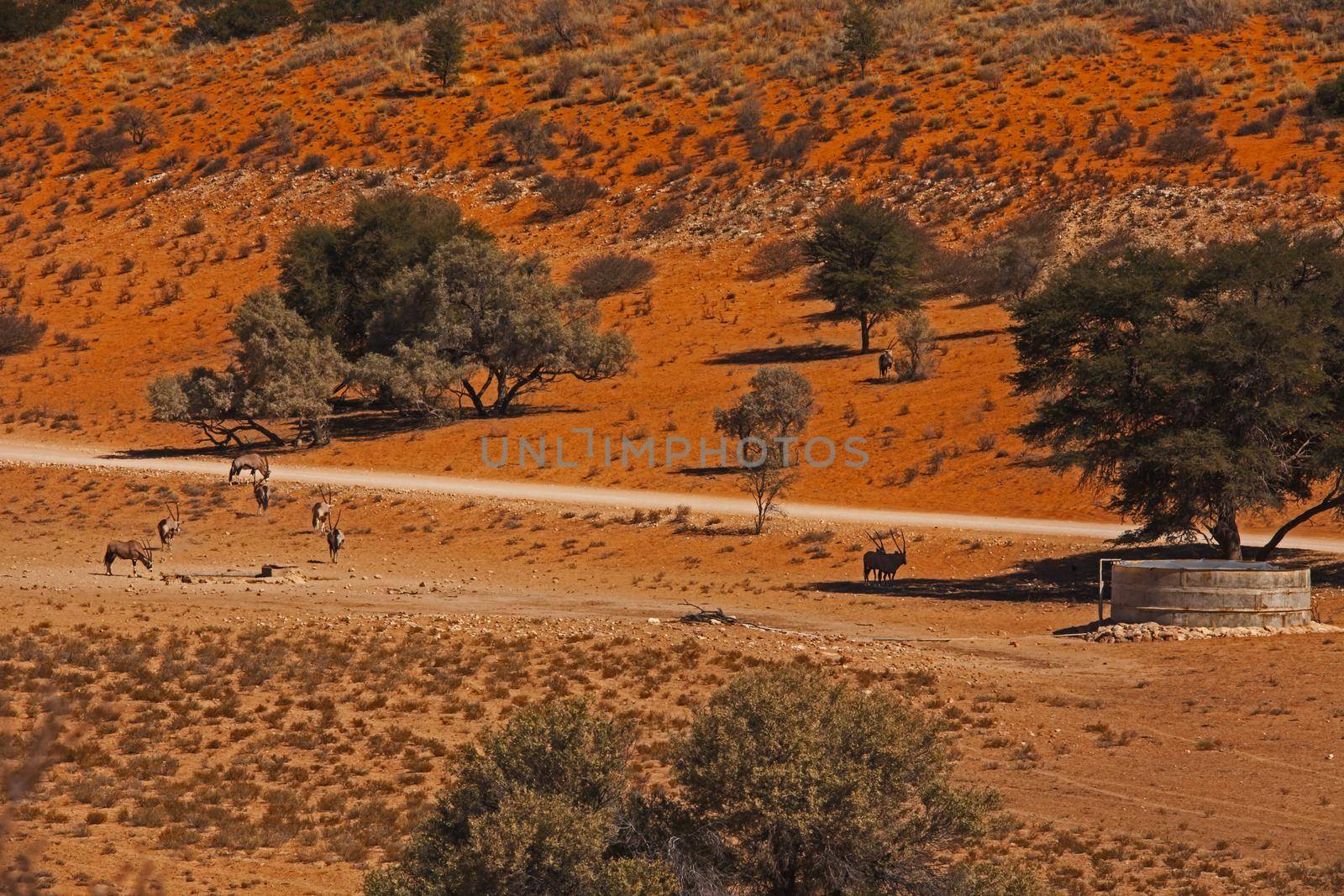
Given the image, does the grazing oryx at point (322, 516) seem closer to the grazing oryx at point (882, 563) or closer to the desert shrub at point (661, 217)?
the grazing oryx at point (882, 563)

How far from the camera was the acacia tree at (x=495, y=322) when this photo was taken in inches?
1799

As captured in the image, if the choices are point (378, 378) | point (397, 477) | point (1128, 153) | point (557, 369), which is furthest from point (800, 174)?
point (397, 477)

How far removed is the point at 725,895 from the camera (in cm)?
997

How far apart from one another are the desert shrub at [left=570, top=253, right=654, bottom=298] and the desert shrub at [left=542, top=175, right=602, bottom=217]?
8.42 metres

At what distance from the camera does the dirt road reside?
1254 inches

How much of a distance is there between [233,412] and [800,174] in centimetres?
3080

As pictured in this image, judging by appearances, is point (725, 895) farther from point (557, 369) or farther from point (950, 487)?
point (557, 369)

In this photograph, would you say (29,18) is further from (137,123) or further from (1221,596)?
(1221,596)

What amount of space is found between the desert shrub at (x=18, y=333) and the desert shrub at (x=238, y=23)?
43.4 metres

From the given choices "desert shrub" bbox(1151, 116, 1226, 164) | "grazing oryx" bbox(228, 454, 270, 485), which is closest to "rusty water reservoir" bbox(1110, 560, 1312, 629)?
"grazing oryx" bbox(228, 454, 270, 485)

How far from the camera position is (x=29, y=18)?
100188mm

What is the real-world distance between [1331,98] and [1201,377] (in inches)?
1679

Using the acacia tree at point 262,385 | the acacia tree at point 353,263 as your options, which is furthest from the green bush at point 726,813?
the acacia tree at point 353,263

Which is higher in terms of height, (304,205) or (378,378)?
(304,205)
